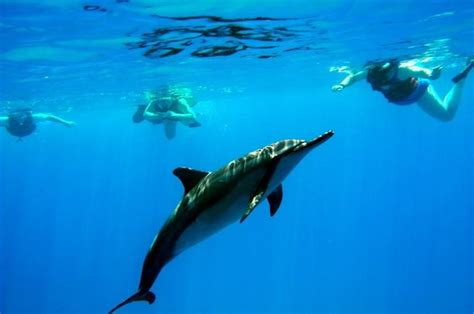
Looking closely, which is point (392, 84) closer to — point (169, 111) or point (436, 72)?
point (436, 72)

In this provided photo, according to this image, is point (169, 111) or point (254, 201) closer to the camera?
point (254, 201)

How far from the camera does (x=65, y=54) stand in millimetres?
17641

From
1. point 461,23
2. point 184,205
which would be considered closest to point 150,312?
point 461,23

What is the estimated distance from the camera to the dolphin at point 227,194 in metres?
4.46

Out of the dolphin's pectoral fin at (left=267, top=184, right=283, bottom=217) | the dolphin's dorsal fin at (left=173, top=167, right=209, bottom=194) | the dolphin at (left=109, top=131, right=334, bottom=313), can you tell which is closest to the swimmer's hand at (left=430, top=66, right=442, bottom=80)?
the dolphin's pectoral fin at (left=267, top=184, right=283, bottom=217)

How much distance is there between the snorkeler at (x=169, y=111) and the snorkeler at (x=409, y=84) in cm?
791

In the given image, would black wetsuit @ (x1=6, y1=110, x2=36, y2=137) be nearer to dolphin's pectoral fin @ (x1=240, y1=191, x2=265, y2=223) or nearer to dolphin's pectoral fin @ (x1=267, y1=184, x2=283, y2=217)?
dolphin's pectoral fin @ (x1=267, y1=184, x2=283, y2=217)

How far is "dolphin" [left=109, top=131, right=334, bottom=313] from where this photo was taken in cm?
446

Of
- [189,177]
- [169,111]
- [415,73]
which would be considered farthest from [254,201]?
[169,111]

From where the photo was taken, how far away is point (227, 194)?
4613mm

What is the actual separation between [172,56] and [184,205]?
15.6m

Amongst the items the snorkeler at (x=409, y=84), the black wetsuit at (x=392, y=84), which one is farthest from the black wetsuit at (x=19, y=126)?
the black wetsuit at (x=392, y=84)

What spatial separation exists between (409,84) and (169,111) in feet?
38.0

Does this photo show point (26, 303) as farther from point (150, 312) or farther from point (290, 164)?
point (290, 164)
